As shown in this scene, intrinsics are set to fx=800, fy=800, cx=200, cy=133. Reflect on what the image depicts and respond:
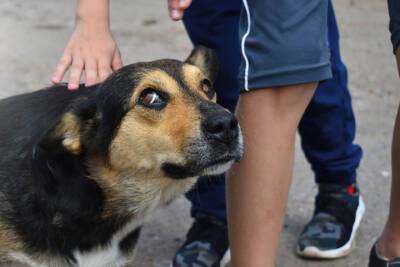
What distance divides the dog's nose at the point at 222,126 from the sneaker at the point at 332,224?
1271 mm

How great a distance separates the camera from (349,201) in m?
4.02

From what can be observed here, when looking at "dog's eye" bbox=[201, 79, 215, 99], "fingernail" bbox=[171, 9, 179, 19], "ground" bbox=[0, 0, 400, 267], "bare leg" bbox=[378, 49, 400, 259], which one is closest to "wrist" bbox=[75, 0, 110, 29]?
"fingernail" bbox=[171, 9, 179, 19]

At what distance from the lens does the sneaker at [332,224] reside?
152 inches

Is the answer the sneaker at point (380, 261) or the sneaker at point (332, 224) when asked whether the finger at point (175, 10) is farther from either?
the sneaker at point (332, 224)

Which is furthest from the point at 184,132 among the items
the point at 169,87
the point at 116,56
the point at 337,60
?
the point at 337,60

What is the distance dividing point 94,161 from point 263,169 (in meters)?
0.66

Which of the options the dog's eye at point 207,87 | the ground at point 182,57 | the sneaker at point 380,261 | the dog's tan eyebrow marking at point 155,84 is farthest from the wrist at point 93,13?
the sneaker at point 380,261

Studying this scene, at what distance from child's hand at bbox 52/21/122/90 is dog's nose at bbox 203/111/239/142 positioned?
49 centimetres

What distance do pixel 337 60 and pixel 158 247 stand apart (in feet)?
4.15

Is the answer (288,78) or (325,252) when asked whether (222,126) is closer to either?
(288,78)

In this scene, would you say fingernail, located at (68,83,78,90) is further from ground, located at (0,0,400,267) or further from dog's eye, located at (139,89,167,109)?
ground, located at (0,0,400,267)

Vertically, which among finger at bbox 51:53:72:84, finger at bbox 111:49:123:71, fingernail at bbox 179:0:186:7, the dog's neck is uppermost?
fingernail at bbox 179:0:186:7

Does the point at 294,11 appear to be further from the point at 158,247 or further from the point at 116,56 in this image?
the point at 158,247

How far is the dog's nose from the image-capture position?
2752mm
